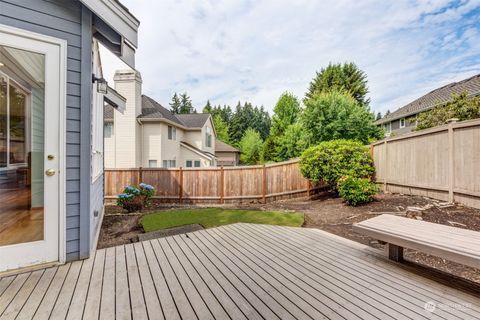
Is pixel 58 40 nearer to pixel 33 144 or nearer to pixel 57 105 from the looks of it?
pixel 57 105

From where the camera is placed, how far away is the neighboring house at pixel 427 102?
1377 cm

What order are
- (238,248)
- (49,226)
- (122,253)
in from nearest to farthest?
(49,226) → (122,253) → (238,248)

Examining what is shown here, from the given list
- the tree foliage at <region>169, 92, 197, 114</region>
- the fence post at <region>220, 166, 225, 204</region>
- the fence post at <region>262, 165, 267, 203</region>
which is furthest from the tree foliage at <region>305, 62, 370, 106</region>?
the tree foliage at <region>169, 92, 197, 114</region>

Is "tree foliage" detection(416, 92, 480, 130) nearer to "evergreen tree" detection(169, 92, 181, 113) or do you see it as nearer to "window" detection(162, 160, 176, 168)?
"window" detection(162, 160, 176, 168)

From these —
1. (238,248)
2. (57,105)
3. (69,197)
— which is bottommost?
(238,248)

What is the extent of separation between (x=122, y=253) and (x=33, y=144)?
1.72 meters

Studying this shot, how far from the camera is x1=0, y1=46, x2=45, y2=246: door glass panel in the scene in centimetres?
252

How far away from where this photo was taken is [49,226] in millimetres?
2547

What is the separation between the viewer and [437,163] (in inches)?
221

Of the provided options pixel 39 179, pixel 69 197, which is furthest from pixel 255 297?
pixel 39 179

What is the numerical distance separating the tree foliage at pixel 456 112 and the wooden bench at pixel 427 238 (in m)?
10.2

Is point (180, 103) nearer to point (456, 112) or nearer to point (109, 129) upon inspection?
point (109, 129)

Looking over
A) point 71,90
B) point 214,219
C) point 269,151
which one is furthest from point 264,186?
point 269,151

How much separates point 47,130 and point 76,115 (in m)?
0.34
